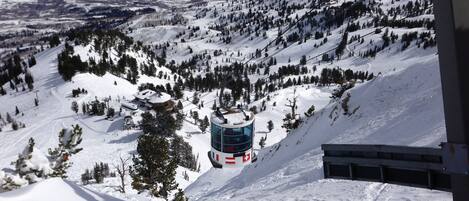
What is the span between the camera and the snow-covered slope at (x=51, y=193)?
42.0 feet

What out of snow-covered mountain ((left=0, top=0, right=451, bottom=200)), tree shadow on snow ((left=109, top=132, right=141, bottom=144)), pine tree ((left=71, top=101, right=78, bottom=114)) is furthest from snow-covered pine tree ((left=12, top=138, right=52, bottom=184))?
pine tree ((left=71, top=101, right=78, bottom=114))

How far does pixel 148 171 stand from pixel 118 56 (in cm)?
13398

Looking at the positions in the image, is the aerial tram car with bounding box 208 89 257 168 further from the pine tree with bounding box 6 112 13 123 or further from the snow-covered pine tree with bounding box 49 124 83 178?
the pine tree with bounding box 6 112 13 123

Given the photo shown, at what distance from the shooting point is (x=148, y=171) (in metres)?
34.2

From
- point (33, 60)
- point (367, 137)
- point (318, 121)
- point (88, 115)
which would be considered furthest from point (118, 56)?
point (367, 137)

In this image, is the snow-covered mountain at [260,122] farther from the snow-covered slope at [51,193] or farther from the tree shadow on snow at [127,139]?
the tree shadow on snow at [127,139]

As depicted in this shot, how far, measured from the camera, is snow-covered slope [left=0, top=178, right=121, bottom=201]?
12.8 m

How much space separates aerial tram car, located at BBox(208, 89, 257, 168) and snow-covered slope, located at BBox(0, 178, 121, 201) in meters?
10.4

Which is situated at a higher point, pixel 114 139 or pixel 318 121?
pixel 318 121

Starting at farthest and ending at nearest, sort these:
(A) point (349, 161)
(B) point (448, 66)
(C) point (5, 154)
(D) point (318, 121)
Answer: (C) point (5, 154) → (D) point (318, 121) → (A) point (349, 161) → (B) point (448, 66)

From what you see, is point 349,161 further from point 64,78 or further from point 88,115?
point 64,78

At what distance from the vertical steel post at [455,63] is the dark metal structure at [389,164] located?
2145mm

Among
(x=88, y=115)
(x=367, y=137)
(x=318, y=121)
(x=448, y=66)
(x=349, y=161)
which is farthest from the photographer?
(x=88, y=115)

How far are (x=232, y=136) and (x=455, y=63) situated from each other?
19923 mm
